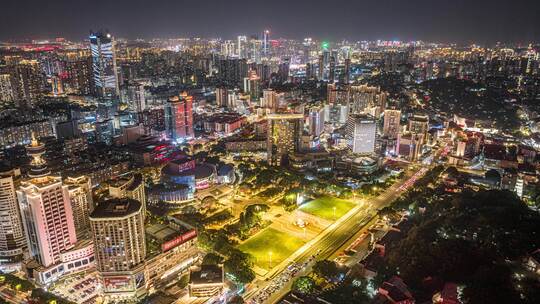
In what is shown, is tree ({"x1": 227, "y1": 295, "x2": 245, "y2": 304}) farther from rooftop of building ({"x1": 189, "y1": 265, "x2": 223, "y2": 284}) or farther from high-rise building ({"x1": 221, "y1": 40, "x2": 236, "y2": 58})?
high-rise building ({"x1": 221, "y1": 40, "x2": 236, "y2": 58})

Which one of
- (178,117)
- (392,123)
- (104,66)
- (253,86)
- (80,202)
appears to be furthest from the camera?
(253,86)

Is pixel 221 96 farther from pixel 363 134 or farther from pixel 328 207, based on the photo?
pixel 328 207

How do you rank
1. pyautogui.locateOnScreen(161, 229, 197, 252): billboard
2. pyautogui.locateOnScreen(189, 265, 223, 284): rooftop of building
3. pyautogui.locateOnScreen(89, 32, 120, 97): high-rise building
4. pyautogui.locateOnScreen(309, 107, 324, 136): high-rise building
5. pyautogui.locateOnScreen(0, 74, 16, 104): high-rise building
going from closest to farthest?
pyautogui.locateOnScreen(189, 265, 223, 284): rooftop of building → pyautogui.locateOnScreen(161, 229, 197, 252): billboard → pyautogui.locateOnScreen(309, 107, 324, 136): high-rise building → pyautogui.locateOnScreen(0, 74, 16, 104): high-rise building → pyautogui.locateOnScreen(89, 32, 120, 97): high-rise building

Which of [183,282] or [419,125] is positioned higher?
[419,125]

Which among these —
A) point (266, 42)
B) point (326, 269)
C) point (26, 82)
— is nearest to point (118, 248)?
point (326, 269)

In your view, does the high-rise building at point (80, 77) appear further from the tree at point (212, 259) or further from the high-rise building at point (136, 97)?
the tree at point (212, 259)

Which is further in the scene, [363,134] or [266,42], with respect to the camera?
[266,42]

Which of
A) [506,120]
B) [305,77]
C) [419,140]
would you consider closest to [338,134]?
[419,140]

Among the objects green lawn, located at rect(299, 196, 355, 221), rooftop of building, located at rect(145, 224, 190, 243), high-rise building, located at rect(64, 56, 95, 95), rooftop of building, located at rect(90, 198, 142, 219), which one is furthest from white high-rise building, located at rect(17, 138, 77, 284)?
high-rise building, located at rect(64, 56, 95, 95)

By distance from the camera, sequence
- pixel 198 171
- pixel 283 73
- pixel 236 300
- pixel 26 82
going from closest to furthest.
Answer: pixel 236 300, pixel 198 171, pixel 26 82, pixel 283 73
